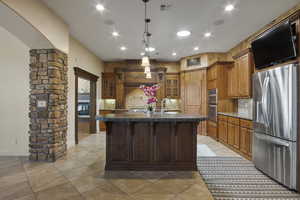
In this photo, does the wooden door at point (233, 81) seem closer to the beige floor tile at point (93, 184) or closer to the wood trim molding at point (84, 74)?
the beige floor tile at point (93, 184)

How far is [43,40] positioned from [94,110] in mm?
3838

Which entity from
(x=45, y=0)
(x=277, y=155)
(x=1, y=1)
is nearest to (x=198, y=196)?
(x=277, y=155)

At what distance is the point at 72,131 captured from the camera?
4766 mm

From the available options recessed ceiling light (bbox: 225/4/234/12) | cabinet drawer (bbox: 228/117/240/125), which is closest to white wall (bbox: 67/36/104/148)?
recessed ceiling light (bbox: 225/4/234/12)

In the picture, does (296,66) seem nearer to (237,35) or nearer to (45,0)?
(237,35)

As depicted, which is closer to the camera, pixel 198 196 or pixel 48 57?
pixel 198 196

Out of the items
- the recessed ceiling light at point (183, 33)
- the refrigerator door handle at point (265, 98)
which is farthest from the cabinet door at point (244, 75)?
the recessed ceiling light at point (183, 33)

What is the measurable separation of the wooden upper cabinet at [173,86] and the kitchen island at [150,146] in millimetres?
4459

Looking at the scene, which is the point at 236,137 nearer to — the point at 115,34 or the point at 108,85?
the point at 115,34

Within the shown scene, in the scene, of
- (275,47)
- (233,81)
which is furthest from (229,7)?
(233,81)

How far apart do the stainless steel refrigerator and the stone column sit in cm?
429

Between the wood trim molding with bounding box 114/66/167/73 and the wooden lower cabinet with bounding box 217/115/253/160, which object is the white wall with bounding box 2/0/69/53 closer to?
the wood trim molding with bounding box 114/66/167/73

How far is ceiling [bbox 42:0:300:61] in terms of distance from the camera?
314cm

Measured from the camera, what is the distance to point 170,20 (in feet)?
12.4
